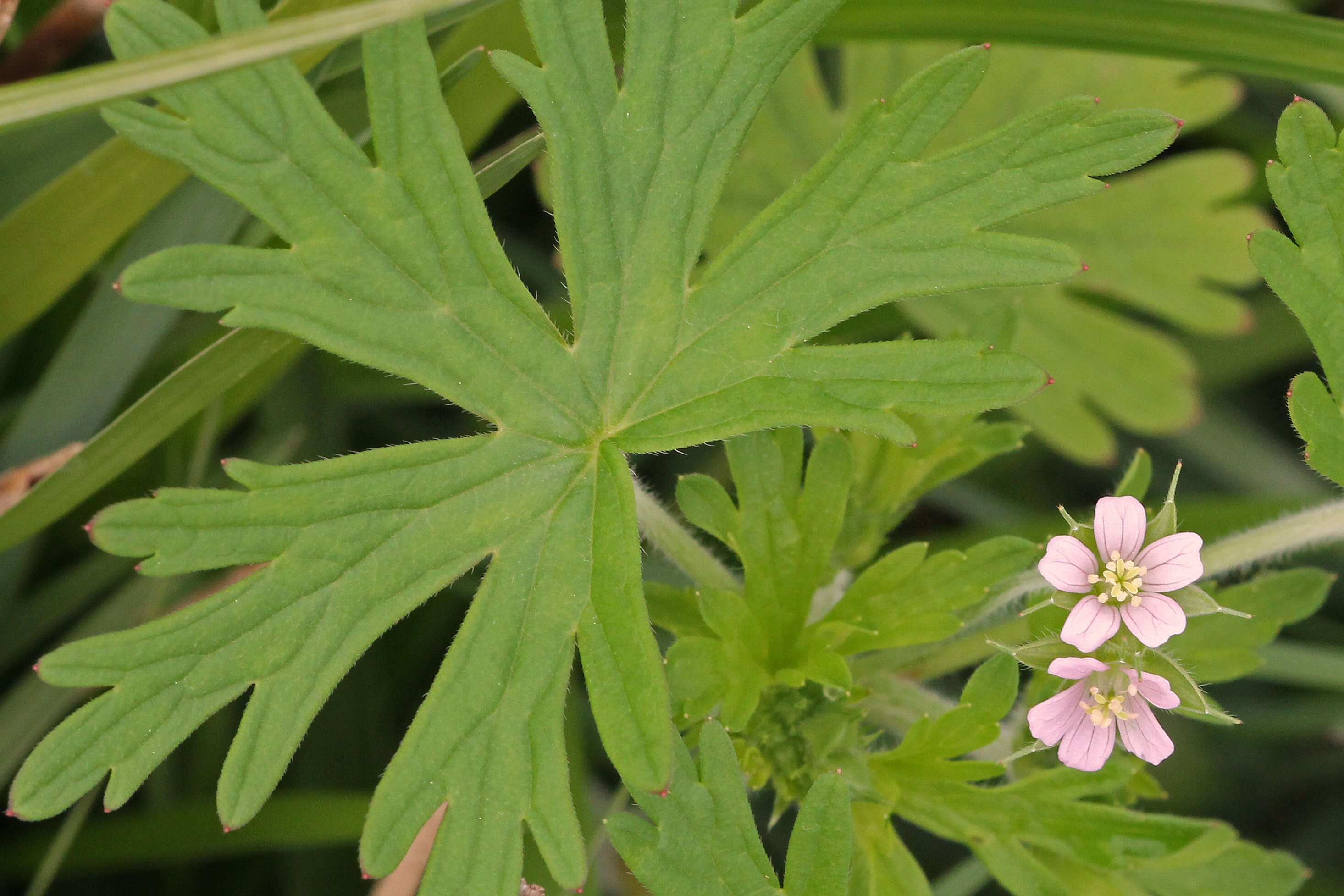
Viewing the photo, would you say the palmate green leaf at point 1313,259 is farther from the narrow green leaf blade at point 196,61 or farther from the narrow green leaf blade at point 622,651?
Result: the narrow green leaf blade at point 196,61

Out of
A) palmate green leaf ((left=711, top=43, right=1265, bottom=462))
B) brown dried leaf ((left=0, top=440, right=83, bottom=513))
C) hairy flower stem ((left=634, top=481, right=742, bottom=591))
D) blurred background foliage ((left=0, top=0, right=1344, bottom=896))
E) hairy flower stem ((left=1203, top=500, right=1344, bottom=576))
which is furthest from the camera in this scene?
palmate green leaf ((left=711, top=43, right=1265, bottom=462))

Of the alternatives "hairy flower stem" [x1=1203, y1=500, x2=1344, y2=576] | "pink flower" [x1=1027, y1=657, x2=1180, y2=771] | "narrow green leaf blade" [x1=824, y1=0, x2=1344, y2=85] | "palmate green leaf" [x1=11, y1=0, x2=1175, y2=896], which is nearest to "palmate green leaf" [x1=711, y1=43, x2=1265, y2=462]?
"narrow green leaf blade" [x1=824, y1=0, x2=1344, y2=85]

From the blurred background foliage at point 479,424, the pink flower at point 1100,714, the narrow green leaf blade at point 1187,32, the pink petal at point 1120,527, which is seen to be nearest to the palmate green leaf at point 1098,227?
the blurred background foliage at point 479,424

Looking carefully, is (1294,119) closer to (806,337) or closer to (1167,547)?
(1167,547)

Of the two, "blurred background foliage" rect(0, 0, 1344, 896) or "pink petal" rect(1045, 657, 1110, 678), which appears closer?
"pink petal" rect(1045, 657, 1110, 678)

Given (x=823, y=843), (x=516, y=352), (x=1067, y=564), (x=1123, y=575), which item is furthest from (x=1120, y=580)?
(x=516, y=352)

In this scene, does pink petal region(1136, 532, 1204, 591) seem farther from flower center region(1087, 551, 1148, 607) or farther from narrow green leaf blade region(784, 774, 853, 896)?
narrow green leaf blade region(784, 774, 853, 896)
